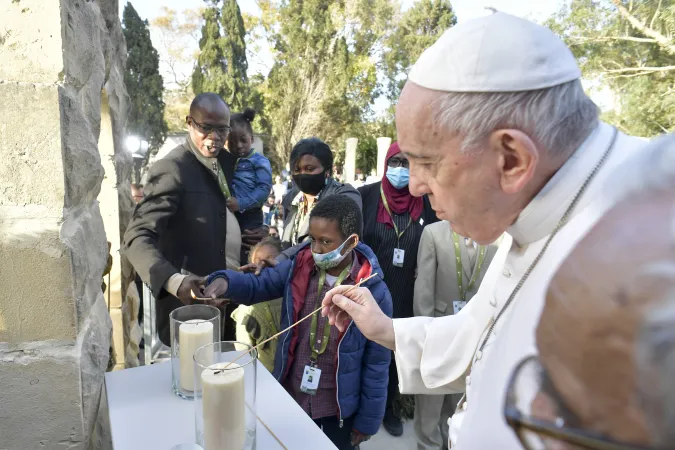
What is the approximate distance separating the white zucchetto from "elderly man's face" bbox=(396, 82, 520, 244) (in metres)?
0.05

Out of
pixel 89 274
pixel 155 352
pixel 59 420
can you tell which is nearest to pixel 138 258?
pixel 89 274

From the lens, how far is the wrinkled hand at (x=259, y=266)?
7.94 feet

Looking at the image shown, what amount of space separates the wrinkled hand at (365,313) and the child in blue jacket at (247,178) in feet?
4.58

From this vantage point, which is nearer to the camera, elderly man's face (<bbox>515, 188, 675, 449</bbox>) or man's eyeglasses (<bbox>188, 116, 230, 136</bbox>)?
elderly man's face (<bbox>515, 188, 675, 449</bbox>)

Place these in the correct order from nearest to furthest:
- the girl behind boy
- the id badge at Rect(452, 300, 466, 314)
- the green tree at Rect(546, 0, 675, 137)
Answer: the girl behind boy, the id badge at Rect(452, 300, 466, 314), the green tree at Rect(546, 0, 675, 137)

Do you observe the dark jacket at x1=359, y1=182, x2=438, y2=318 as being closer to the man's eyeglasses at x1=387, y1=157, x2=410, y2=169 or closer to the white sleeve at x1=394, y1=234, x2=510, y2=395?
the man's eyeglasses at x1=387, y1=157, x2=410, y2=169

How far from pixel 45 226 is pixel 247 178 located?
247 centimetres

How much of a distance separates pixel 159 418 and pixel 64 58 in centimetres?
105

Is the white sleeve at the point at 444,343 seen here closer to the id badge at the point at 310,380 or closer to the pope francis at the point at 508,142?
the pope francis at the point at 508,142

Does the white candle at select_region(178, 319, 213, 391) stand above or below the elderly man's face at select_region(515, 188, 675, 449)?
below

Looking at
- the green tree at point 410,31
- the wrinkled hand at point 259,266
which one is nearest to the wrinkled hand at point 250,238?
the wrinkled hand at point 259,266

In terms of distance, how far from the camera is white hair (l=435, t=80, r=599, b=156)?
2.84 ft

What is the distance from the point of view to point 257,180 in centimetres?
377

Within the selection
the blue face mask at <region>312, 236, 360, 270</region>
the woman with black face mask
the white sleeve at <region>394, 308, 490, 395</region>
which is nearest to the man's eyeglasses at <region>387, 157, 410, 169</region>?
the woman with black face mask
